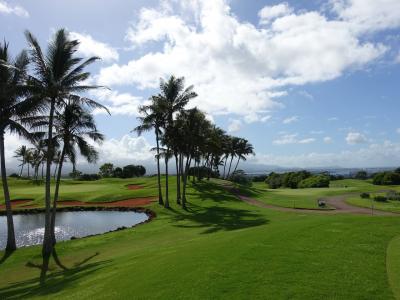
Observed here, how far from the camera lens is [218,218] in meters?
35.3

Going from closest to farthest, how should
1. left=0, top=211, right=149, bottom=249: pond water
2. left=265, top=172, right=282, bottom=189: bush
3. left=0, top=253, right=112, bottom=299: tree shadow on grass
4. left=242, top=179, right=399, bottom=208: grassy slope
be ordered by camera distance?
1. left=0, top=253, right=112, bottom=299: tree shadow on grass
2. left=0, top=211, right=149, bottom=249: pond water
3. left=242, top=179, right=399, bottom=208: grassy slope
4. left=265, top=172, right=282, bottom=189: bush

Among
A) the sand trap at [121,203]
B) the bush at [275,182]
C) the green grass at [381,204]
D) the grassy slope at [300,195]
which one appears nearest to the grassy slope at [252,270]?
the green grass at [381,204]

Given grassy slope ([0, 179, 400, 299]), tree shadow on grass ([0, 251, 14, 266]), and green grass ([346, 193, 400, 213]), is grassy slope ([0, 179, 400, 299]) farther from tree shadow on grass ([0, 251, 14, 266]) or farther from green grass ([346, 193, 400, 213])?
green grass ([346, 193, 400, 213])

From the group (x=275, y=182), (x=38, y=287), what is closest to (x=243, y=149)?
(x=275, y=182)

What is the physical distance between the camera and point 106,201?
52.2 metres

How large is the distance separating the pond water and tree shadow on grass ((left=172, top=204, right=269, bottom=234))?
5.21 m

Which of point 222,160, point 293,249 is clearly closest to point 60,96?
point 293,249

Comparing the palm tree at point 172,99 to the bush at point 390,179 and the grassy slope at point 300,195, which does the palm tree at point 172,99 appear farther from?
the bush at point 390,179

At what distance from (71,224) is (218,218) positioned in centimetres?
1488

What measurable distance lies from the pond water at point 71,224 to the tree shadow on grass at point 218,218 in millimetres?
5211

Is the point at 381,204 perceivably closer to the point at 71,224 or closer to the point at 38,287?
the point at 71,224

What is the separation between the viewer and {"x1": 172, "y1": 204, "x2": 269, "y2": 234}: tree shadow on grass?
2948 centimetres

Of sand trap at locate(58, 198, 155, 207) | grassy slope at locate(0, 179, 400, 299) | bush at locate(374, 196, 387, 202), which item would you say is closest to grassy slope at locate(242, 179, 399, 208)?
bush at locate(374, 196, 387, 202)

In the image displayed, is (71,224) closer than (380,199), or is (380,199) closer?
(71,224)
